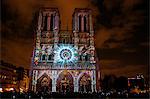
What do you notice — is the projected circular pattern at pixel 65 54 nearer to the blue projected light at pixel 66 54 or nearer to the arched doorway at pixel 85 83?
the blue projected light at pixel 66 54

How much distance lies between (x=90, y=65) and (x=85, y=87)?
5871mm

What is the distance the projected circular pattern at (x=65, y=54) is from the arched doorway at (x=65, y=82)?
4.20 m

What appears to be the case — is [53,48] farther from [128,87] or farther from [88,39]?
[128,87]

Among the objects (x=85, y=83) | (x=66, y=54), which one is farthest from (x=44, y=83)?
(x=85, y=83)

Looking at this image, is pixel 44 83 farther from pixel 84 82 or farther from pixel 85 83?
pixel 85 83

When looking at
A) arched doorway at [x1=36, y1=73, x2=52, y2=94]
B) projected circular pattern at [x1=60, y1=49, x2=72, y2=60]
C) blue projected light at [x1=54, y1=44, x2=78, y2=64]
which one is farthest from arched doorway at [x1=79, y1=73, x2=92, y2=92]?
arched doorway at [x1=36, y1=73, x2=52, y2=94]

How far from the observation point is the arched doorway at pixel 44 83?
63.8 m

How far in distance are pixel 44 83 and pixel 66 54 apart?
968 cm

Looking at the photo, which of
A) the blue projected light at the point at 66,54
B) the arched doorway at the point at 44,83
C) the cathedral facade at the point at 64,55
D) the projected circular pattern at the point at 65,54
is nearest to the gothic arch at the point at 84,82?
the cathedral facade at the point at 64,55

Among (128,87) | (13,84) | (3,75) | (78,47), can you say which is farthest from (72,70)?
(128,87)

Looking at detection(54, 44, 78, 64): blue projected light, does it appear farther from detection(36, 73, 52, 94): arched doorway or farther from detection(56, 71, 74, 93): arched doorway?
detection(36, 73, 52, 94): arched doorway

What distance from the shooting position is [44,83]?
214ft

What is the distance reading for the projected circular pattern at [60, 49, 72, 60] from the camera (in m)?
67.0

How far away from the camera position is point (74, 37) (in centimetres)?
6856
